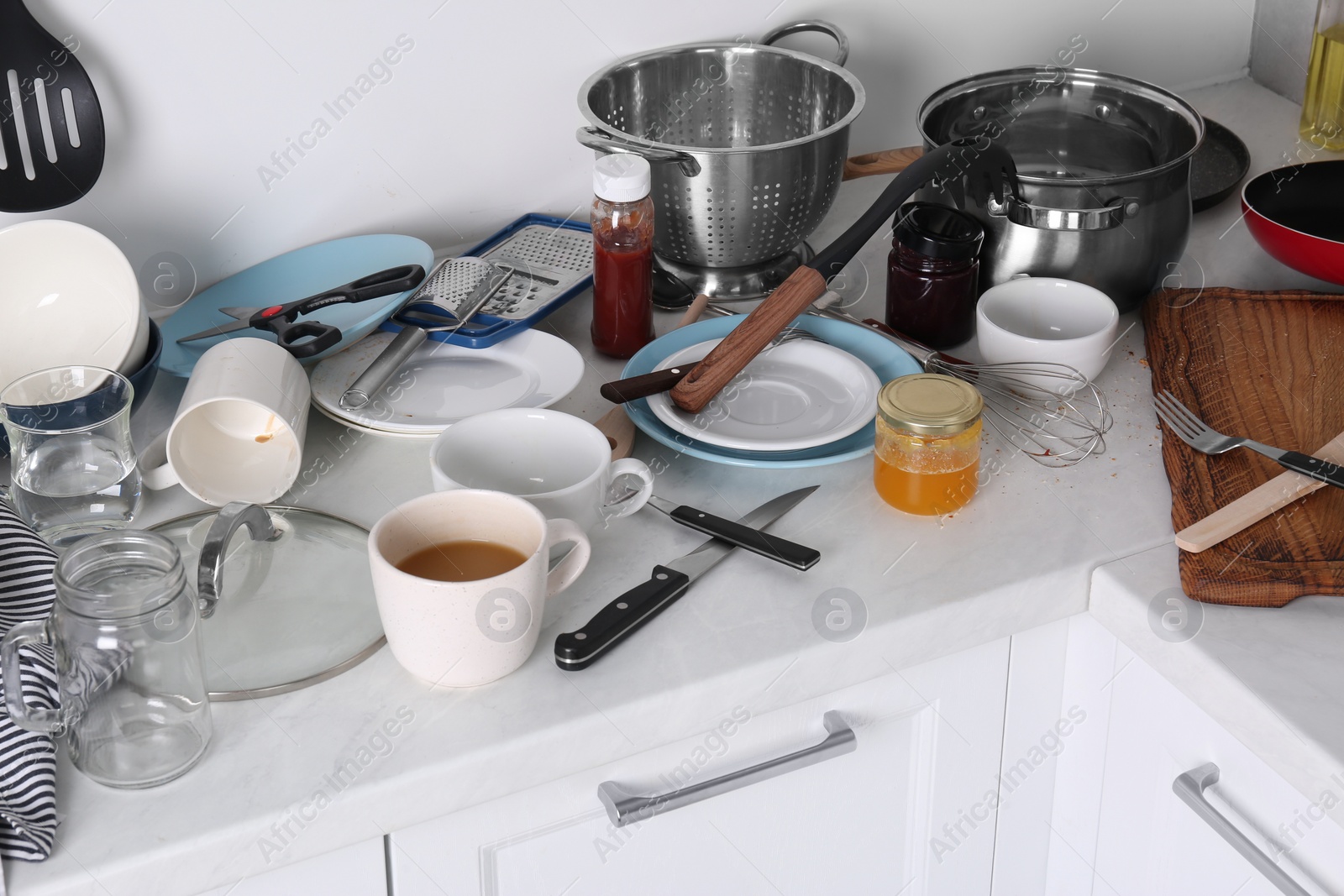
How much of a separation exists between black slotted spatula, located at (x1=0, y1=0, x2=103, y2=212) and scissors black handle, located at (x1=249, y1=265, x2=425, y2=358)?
18cm

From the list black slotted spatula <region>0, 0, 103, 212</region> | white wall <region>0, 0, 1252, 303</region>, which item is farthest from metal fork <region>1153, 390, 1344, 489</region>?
black slotted spatula <region>0, 0, 103, 212</region>

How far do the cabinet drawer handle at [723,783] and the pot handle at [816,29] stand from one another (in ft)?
2.15

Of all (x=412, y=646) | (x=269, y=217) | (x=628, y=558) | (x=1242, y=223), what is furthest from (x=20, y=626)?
(x=1242, y=223)

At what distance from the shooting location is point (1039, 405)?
967 millimetres

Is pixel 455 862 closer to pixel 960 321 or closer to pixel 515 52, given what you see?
pixel 960 321

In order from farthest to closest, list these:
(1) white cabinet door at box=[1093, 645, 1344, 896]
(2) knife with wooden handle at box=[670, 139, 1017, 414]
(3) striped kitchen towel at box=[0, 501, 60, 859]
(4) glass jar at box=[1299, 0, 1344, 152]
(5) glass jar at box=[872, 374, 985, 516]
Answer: (4) glass jar at box=[1299, 0, 1344, 152] → (2) knife with wooden handle at box=[670, 139, 1017, 414] → (5) glass jar at box=[872, 374, 985, 516] → (1) white cabinet door at box=[1093, 645, 1344, 896] → (3) striped kitchen towel at box=[0, 501, 60, 859]

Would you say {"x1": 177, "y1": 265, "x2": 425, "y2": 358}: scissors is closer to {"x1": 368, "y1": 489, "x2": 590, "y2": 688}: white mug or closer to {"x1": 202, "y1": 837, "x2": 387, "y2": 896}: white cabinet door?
{"x1": 368, "y1": 489, "x2": 590, "y2": 688}: white mug

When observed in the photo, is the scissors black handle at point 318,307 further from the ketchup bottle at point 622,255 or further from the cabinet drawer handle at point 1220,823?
the cabinet drawer handle at point 1220,823

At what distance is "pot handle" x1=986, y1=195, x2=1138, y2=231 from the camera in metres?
0.98

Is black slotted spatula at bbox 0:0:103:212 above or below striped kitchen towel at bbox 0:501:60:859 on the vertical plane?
above

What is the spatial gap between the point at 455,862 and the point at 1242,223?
0.97 m

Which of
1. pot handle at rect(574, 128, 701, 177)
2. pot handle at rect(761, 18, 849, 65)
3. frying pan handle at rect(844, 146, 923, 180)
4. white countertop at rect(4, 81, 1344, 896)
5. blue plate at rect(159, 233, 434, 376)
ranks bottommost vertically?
white countertop at rect(4, 81, 1344, 896)

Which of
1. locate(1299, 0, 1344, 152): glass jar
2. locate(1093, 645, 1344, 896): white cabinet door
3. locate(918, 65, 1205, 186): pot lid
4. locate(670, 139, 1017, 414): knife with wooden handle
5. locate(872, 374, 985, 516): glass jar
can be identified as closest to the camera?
locate(1093, 645, 1344, 896): white cabinet door

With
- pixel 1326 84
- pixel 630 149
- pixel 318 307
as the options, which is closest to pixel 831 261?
pixel 630 149
